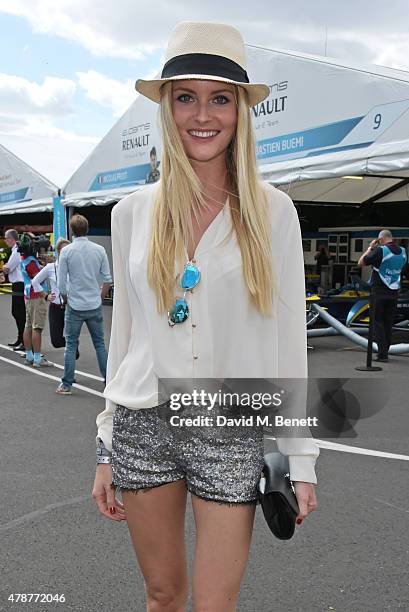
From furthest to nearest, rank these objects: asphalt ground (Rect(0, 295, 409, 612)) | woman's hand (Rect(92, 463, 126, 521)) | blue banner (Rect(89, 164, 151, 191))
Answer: blue banner (Rect(89, 164, 151, 191)) → asphalt ground (Rect(0, 295, 409, 612)) → woman's hand (Rect(92, 463, 126, 521))

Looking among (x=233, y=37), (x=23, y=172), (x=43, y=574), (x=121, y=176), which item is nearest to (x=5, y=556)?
(x=43, y=574)

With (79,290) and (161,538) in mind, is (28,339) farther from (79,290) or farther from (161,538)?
(161,538)

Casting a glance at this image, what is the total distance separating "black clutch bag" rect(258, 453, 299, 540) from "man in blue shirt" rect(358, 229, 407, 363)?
8266 millimetres

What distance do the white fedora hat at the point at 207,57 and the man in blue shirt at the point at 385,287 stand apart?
26.9 feet

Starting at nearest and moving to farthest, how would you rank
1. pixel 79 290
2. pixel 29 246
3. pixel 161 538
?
pixel 161 538 < pixel 79 290 < pixel 29 246

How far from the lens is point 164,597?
70.8 inches

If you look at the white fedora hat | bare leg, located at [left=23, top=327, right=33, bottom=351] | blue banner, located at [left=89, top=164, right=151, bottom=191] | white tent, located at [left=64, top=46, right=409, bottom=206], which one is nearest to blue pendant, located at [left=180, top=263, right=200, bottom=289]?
the white fedora hat

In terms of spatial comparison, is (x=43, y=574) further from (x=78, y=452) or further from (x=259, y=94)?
(x=259, y=94)

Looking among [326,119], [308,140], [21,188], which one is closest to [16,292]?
[308,140]

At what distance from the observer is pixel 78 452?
5.16 metres

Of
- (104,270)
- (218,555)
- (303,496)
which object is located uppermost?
(104,270)

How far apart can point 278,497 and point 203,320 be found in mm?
481

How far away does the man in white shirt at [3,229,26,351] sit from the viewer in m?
10.3

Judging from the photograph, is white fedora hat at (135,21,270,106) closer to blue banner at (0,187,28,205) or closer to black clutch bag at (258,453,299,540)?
black clutch bag at (258,453,299,540)
